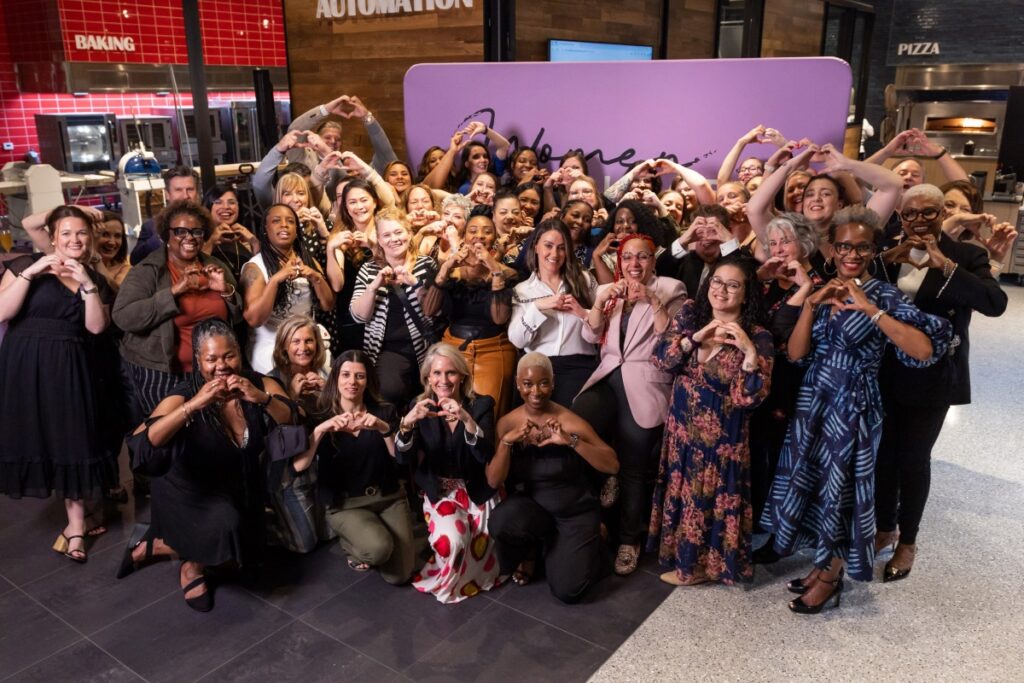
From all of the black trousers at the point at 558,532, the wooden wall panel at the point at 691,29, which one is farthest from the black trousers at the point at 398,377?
the wooden wall panel at the point at 691,29

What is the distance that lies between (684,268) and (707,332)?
72cm

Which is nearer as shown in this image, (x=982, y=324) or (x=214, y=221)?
(x=214, y=221)

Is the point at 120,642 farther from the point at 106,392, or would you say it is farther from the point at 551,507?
the point at 551,507

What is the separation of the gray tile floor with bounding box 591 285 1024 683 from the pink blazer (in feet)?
2.53

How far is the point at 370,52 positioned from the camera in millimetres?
7164

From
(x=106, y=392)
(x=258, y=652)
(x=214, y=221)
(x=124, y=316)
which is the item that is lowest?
(x=258, y=652)

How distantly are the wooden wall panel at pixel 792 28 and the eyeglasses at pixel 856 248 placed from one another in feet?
22.7

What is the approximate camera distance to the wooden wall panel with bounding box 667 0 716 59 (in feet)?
27.9

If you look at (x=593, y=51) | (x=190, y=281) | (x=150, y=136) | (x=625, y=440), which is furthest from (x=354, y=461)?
(x=150, y=136)

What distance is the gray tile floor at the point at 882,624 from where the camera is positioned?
3053 mm

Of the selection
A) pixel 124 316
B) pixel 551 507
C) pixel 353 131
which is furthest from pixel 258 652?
pixel 353 131

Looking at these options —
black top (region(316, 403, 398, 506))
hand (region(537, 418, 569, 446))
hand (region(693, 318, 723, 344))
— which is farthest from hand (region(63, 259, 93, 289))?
hand (region(693, 318, 723, 344))

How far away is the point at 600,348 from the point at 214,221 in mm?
1877

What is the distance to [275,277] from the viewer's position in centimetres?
371
